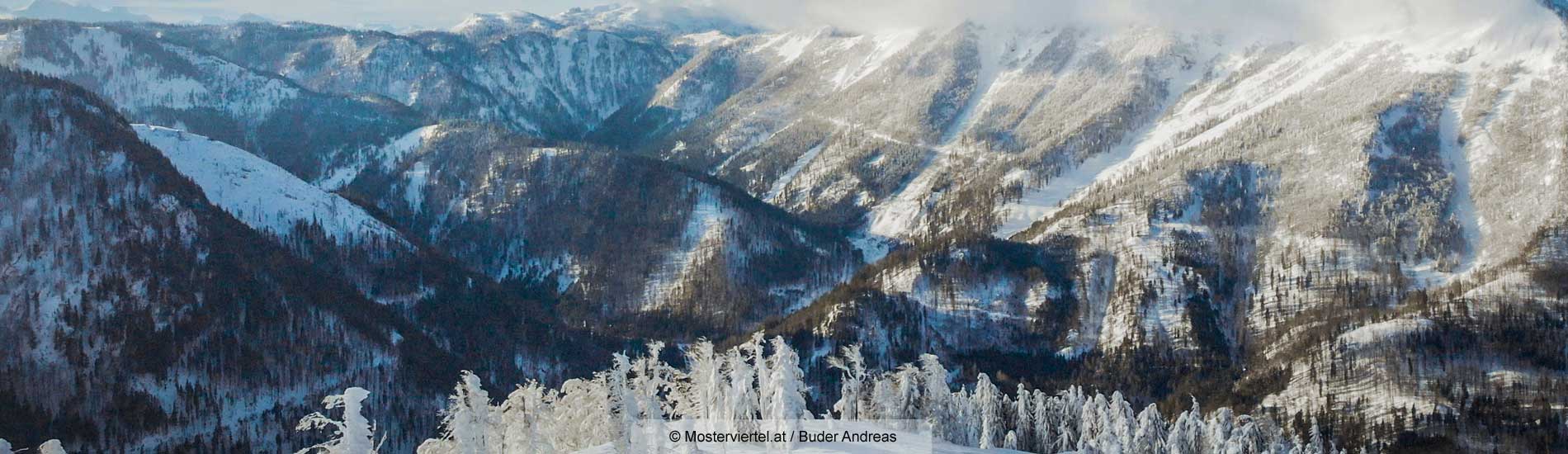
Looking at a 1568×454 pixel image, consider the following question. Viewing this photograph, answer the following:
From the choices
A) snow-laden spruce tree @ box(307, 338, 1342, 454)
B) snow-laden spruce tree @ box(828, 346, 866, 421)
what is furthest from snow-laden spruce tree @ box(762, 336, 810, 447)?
snow-laden spruce tree @ box(828, 346, 866, 421)

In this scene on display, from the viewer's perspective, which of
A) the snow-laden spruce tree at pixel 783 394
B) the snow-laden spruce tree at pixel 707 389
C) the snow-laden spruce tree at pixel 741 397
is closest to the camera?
the snow-laden spruce tree at pixel 783 394

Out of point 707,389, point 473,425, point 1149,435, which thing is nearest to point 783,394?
point 707,389

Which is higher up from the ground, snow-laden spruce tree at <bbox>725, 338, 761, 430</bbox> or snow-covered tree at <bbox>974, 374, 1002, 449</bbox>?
snow-laden spruce tree at <bbox>725, 338, 761, 430</bbox>

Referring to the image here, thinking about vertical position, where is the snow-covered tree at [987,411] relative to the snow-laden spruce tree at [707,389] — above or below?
below

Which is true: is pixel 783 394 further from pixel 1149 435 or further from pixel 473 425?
pixel 1149 435

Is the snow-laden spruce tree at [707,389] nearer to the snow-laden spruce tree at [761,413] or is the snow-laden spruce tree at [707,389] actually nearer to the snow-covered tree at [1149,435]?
the snow-laden spruce tree at [761,413]

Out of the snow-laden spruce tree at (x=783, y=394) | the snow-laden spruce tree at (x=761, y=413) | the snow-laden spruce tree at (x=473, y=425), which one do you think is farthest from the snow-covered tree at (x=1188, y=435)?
the snow-laden spruce tree at (x=473, y=425)

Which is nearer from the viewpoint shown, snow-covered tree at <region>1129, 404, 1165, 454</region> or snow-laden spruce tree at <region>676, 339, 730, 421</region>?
snow-laden spruce tree at <region>676, 339, 730, 421</region>

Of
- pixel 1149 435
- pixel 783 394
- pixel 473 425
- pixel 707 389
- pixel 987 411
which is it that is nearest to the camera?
pixel 473 425

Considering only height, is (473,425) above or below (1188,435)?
above

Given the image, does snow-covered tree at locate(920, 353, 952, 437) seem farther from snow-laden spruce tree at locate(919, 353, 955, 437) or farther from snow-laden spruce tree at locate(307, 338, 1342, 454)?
snow-laden spruce tree at locate(307, 338, 1342, 454)

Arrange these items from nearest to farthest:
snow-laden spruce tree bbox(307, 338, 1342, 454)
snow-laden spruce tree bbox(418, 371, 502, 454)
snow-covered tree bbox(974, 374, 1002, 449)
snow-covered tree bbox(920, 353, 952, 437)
Result: snow-laden spruce tree bbox(418, 371, 502, 454) < snow-laden spruce tree bbox(307, 338, 1342, 454) < snow-covered tree bbox(920, 353, 952, 437) < snow-covered tree bbox(974, 374, 1002, 449)

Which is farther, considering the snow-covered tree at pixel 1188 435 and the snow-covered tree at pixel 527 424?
the snow-covered tree at pixel 1188 435

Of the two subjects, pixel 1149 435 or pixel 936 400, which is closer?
pixel 1149 435
